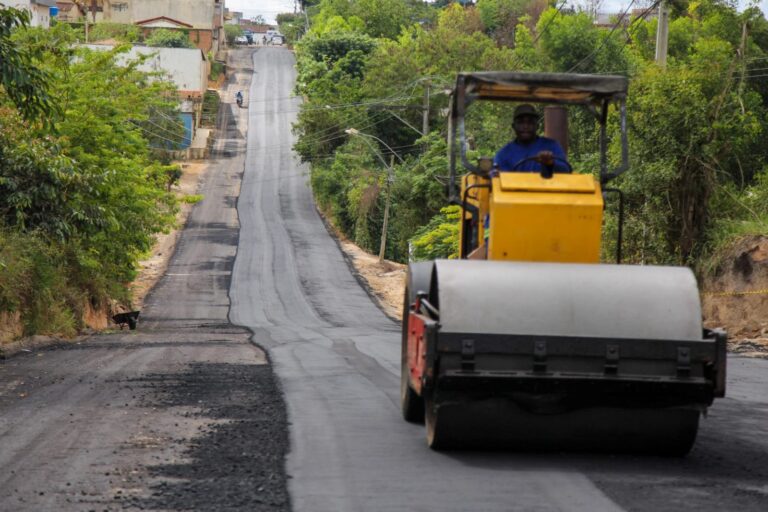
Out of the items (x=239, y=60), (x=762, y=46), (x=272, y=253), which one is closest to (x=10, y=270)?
(x=272, y=253)

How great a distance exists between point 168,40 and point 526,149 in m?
115

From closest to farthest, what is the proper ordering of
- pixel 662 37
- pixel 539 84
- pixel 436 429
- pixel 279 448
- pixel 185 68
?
pixel 436 429 < pixel 279 448 < pixel 539 84 < pixel 662 37 < pixel 185 68

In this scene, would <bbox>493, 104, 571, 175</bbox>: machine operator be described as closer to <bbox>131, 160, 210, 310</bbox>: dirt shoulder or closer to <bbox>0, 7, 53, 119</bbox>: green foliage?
<bbox>0, 7, 53, 119</bbox>: green foliage

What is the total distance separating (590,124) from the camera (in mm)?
43281

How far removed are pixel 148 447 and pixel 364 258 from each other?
5144 centimetres

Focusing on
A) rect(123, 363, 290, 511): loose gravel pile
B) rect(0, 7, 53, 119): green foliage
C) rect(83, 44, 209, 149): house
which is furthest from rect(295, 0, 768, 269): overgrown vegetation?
rect(83, 44, 209, 149): house

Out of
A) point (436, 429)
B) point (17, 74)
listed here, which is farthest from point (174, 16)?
point (436, 429)

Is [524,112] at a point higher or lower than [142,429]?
higher

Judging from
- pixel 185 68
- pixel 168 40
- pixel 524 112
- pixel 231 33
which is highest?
pixel 231 33

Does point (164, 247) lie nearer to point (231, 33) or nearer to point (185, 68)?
point (185, 68)

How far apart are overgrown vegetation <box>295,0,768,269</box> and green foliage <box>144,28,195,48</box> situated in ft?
45.6

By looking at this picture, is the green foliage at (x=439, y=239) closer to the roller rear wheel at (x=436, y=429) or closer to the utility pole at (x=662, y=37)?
the utility pole at (x=662, y=37)

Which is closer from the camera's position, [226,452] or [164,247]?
[226,452]

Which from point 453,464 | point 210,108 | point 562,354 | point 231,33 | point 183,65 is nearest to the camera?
point 562,354
